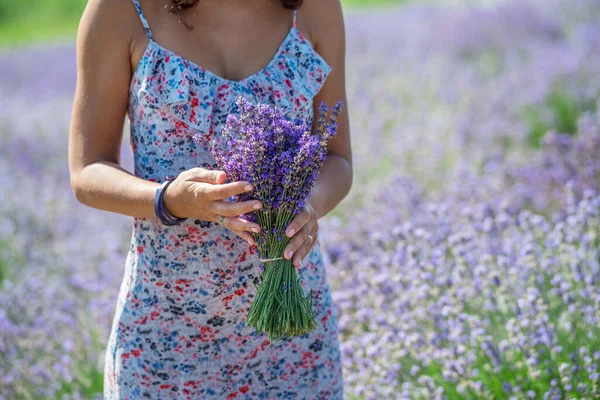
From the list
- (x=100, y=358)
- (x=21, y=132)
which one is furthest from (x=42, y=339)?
(x=21, y=132)

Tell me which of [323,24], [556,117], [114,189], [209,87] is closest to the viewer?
[114,189]

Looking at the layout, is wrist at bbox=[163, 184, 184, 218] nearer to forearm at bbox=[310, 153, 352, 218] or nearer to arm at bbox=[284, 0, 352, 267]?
forearm at bbox=[310, 153, 352, 218]

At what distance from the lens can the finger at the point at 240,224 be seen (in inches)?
60.7

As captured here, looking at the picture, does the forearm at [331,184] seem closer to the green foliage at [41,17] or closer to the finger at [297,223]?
the finger at [297,223]

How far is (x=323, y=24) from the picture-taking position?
6.75ft

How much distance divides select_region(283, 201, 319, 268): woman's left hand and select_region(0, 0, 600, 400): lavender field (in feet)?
3.49

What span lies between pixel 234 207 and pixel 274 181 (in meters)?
0.11

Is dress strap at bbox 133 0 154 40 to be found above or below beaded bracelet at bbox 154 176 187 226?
above

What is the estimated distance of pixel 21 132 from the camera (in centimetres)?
738

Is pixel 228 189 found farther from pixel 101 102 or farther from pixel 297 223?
pixel 101 102

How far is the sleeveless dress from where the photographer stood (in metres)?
1.84

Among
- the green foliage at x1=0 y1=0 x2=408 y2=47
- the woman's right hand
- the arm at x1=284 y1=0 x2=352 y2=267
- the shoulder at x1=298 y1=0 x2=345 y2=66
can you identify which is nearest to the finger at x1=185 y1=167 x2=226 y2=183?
the woman's right hand

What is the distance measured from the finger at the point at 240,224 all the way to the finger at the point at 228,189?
0.07 metres

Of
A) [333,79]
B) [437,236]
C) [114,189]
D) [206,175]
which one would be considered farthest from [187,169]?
[437,236]
